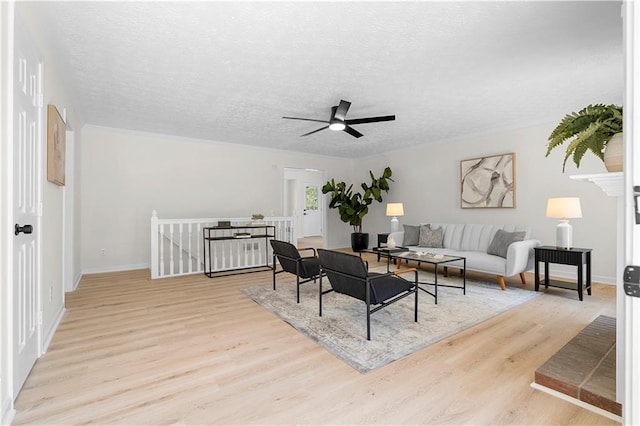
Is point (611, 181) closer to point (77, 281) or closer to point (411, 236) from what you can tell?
point (411, 236)

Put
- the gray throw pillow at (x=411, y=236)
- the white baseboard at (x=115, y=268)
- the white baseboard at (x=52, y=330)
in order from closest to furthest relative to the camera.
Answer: the white baseboard at (x=52, y=330) < the white baseboard at (x=115, y=268) < the gray throw pillow at (x=411, y=236)

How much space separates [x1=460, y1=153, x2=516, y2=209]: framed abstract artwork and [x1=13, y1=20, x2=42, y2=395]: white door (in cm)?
637

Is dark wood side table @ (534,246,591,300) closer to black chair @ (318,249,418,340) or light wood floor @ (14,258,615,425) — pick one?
light wood floor @ (14,258,615,425)

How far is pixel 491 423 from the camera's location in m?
1.63

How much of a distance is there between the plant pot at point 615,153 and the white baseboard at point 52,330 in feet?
13.5

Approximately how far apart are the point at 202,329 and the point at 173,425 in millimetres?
1359

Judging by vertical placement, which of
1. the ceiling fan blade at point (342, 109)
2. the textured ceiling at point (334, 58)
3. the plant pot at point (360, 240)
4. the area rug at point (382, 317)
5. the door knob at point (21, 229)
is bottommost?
the area rug at point (382, 317)

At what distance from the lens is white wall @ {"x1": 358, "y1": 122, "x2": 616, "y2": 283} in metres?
4.67

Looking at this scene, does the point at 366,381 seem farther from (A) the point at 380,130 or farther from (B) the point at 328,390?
(A) the point at 380,130

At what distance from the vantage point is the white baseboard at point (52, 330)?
8.14ft

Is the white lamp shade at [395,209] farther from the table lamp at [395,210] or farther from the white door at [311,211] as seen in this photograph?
the white door at [311,211]

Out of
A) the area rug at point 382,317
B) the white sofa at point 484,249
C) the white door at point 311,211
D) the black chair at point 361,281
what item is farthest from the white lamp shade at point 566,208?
the white door at point 311,211

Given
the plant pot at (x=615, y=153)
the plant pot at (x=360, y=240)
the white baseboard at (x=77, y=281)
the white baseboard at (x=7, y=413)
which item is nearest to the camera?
the white baseboard at (x=7, y=413)

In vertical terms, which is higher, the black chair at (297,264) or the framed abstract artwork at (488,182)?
the framed abstract artwork at (488,182)
